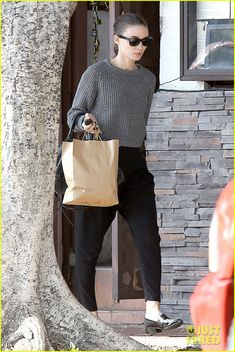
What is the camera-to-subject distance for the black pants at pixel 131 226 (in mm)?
6105

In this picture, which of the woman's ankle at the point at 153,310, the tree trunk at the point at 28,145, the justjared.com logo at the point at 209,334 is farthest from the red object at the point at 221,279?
the woman's ankle at the point at 153,310

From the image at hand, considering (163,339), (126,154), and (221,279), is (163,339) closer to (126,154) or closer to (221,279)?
(126,154)

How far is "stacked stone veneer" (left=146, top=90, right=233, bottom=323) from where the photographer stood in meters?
7.42

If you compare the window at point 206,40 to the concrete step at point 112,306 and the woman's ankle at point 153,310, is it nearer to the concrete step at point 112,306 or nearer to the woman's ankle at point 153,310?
the concrete step at point 112,306

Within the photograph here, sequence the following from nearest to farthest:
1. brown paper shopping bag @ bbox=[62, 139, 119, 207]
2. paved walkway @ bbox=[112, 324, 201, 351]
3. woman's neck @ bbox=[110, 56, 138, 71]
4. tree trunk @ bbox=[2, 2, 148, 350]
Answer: tree trunk @ bbox=[2, 2, 148, 350] < brown paper shopping bag @ bbox=[62, 139, 119, 207] < woman's neck @ bbox=[110, 56, 138, 71] < paved walkway @ bbox=[112, 324, 201, 351]

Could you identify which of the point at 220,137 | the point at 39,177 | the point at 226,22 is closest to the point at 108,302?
the point at 220,137

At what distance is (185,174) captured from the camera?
7477 mm

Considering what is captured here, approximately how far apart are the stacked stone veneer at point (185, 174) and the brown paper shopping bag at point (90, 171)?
1712mm

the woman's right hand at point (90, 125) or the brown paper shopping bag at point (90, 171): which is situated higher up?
the woman's right hand at point (90, 125)

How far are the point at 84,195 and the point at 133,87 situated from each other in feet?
2.56

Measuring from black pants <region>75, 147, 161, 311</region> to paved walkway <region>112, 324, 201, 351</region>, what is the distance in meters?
0.40

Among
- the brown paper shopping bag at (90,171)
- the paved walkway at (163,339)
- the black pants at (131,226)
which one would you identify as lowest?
the paved walkway at (163,339)

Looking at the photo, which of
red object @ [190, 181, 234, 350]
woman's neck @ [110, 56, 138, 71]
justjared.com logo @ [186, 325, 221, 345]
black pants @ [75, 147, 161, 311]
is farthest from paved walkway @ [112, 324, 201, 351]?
red object @ [190, 181, 234, 350]

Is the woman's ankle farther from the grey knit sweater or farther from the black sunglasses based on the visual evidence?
the black sunglasses
